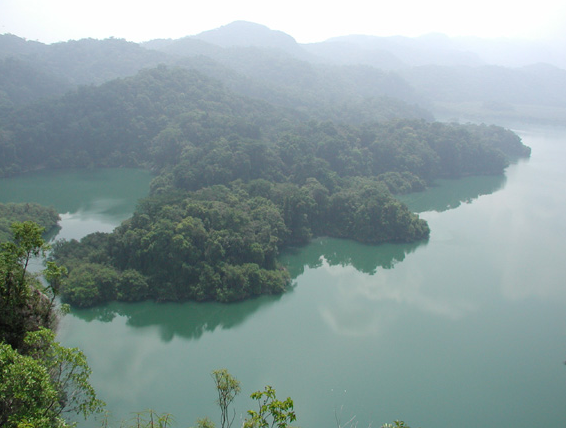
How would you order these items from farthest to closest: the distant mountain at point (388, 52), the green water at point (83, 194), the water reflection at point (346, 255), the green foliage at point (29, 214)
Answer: the distant mountain at point (388, 52) < the green water at point (83, 194) < the green foliage at point (29, 214) < the water reflection at point (346, 255)

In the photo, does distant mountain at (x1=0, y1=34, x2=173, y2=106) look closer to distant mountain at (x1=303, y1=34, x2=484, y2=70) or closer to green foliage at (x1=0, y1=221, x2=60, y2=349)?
green foliage at (x1=0, y1=221, x2=60, y2=349)

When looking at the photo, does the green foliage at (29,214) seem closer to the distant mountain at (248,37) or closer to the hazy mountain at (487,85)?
the hazy mountain at (487,85)

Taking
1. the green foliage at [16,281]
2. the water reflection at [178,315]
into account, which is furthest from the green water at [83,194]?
the green foliage at [16,281]

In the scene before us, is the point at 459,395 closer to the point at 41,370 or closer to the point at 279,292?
the point at 279,292

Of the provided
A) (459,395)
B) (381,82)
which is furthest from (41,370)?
(381,82)

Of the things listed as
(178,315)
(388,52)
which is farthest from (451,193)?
(388,52)

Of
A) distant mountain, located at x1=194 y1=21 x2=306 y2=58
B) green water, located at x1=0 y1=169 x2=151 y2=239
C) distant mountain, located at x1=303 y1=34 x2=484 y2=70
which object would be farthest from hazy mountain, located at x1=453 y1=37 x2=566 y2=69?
green water, located at x1=0 y1=169 x2=151 y2=239
